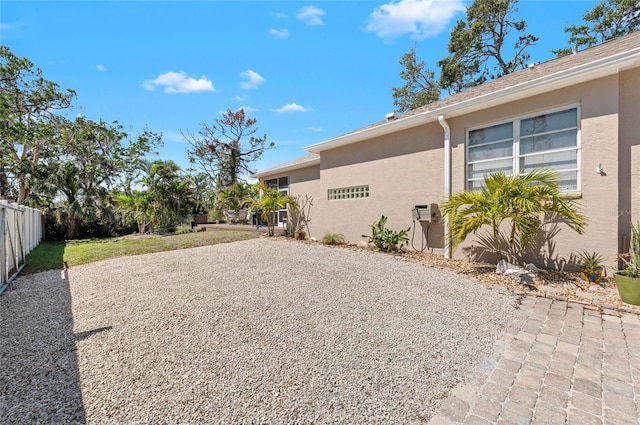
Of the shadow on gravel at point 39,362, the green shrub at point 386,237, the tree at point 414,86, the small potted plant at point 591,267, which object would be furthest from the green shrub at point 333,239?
the tree at point 414,86

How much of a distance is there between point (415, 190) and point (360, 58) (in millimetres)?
7514

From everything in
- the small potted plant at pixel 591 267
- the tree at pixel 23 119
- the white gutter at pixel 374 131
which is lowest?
the small potted plant at pixel 591 267

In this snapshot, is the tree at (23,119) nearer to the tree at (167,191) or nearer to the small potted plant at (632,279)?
the tree at (167,191)

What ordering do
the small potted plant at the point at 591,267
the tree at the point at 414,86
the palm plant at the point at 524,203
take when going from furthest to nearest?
the tree at the point at 414,86 → the palm plant at the point at 524,203 → the small potted plant at the point at 591,267

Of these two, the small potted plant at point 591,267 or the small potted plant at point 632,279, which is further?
the small potted plant at point 591,267

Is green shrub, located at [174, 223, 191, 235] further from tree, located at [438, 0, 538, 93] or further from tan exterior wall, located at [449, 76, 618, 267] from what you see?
tree, located at [438, 0, 538, 93]

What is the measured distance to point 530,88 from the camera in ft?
18.6

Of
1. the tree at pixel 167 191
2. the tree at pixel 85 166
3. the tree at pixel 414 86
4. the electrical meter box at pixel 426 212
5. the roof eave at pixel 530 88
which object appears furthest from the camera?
the tree at pixel 414 86

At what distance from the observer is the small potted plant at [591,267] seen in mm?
4949

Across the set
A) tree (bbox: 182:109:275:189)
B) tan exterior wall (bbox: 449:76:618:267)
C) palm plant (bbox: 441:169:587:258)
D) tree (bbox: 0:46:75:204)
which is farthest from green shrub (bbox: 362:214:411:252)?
tree (bbox: 0:46:75:204)

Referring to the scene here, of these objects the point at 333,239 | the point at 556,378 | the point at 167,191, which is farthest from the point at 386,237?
the point at 167,191

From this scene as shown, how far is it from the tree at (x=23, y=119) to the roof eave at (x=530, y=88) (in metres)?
18.8

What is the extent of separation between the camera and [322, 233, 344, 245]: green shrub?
32.1 feet

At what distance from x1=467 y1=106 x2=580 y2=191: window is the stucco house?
0.06ft
